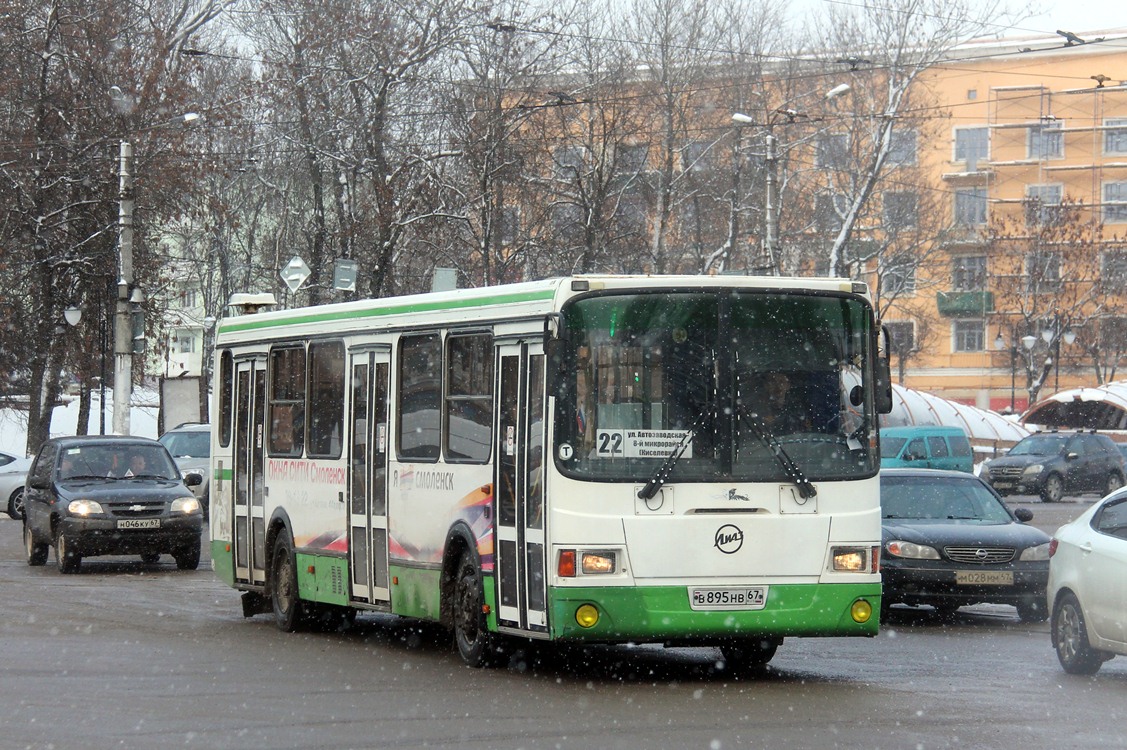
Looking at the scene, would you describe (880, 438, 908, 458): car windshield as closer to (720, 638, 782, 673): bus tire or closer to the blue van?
the blue van

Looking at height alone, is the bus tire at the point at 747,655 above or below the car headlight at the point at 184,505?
below

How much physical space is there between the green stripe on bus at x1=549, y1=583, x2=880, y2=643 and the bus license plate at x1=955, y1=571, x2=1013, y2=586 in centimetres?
464

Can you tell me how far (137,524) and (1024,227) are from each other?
58534 mm

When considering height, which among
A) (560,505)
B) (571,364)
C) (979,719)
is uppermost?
(571,364)

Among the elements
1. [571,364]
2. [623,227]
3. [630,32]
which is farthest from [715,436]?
[630,32]

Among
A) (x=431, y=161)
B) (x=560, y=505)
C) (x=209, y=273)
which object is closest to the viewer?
(x=560, y=505)

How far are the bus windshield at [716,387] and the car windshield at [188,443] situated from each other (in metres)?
25.7

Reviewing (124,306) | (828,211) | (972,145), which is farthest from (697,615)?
(972,145)

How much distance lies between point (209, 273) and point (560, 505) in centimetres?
5027

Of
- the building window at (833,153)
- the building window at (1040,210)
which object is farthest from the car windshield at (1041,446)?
the building window at (1040,210)

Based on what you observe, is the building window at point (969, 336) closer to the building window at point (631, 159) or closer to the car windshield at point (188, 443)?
the building window at point (631, 159)

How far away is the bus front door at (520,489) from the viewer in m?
11.4

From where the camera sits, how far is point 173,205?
41719 millimetres

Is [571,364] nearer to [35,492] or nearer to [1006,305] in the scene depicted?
[35,492]
